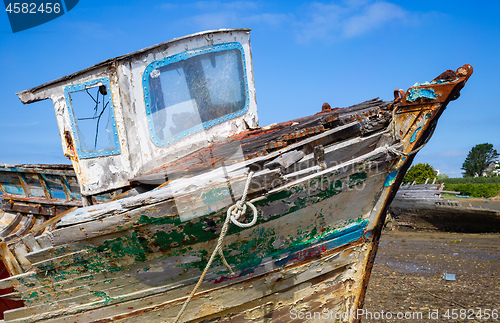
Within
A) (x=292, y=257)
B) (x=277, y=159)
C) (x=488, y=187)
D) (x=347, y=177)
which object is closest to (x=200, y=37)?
(x=277, y=159)

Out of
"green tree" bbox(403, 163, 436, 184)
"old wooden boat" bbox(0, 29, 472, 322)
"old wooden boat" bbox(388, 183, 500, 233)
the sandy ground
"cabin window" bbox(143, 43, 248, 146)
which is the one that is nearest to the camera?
"old wooden boat" bbox(0, 29, 472, 322)

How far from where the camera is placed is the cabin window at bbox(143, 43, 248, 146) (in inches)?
161

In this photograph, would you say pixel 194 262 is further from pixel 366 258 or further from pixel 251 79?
pixel 251 79

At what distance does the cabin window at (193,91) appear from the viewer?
4.09 metres

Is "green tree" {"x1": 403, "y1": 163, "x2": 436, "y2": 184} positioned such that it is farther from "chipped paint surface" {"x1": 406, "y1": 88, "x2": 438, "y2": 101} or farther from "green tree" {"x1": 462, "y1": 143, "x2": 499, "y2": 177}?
"chipped paint surface" {"x1": 406, "y1": 88, "x2": 438, "y2": 101}

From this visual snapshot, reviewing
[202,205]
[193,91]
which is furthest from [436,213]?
[202,205]

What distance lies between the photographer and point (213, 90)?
14.9 feet

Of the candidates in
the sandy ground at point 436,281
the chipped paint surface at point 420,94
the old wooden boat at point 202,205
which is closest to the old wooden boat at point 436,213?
the sandy ground at point 436,281

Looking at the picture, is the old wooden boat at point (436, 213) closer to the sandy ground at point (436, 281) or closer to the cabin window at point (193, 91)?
the sandy ground at point (436, 281)

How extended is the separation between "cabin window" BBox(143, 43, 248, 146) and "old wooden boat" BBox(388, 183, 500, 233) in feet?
33.8

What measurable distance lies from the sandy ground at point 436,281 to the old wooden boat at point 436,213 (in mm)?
789

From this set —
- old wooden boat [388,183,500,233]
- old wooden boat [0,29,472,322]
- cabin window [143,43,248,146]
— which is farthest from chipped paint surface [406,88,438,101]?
old wooden boat [388,183,500,233]

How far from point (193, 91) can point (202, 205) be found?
1777 millimetres

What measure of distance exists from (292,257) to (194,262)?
972mm
